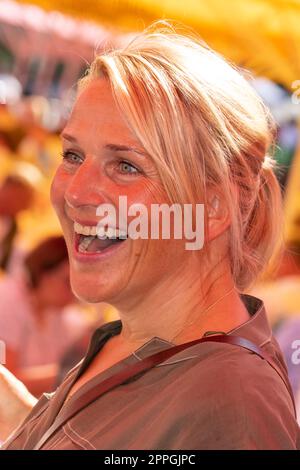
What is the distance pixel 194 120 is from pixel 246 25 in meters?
1.99

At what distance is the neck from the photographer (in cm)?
101

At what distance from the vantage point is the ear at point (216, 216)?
1027 millimetres

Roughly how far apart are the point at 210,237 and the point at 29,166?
2.15 meters

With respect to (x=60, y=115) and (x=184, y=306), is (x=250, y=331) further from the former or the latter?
(x=60, y=115)

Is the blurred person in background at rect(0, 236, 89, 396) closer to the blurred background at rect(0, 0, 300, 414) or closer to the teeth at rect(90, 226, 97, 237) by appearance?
the blurred background at rect(0, 0, 300, 414)

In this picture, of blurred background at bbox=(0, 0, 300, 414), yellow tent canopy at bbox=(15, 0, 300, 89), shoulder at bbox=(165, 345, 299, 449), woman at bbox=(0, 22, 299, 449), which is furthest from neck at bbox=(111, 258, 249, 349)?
yellow tent canopy at bbox=(15, 0, 300, 89)

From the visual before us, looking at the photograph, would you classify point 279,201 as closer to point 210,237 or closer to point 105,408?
point 210,237

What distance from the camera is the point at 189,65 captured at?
997 mm

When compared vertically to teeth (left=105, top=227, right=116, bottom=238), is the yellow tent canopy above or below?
above

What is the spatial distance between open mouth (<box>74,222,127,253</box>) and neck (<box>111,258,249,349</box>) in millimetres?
75

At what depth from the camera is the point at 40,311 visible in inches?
110

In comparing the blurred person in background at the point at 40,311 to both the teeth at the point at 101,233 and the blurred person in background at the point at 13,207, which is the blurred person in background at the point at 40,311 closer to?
the blurred person in background at the point at 13,207

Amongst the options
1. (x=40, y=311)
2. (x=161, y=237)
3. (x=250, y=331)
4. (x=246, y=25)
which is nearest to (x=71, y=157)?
(x=161, y=237)

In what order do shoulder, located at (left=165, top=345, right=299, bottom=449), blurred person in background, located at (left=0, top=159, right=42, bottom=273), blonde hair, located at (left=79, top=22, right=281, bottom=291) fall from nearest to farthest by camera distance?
shoulder, located at (left=165, top=345, right=299, bottom=449), blonde hair, located at (left=79, top=22, right=281, bottom=291), blurred person in background, located at (left=0, top=159, right=42, bottom=273)
